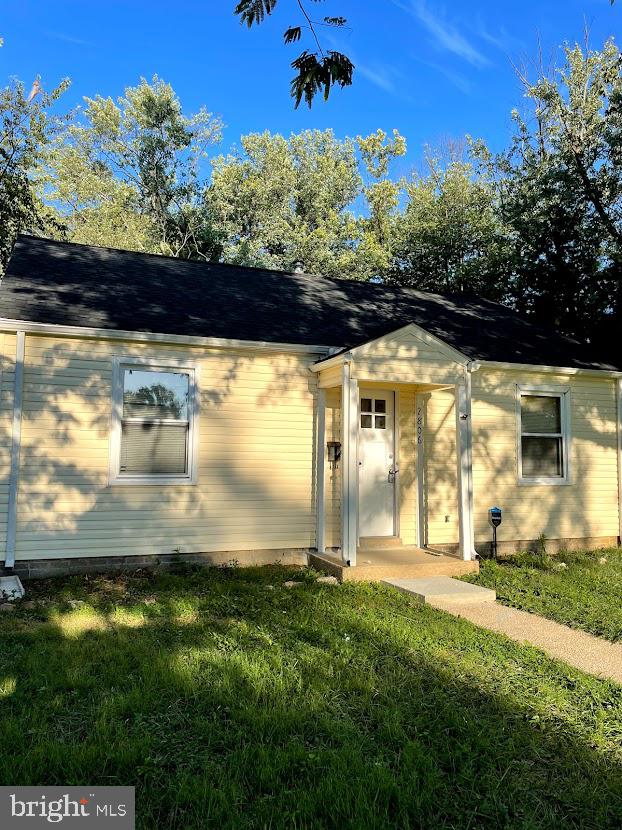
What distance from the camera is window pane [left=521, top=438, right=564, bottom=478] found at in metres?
9.56

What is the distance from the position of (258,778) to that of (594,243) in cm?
1773

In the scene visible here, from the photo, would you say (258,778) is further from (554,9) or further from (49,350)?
(554,9)

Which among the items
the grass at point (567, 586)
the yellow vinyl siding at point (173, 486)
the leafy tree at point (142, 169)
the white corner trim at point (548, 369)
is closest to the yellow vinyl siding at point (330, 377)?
the yellow vinyl siding at point (173, 486)

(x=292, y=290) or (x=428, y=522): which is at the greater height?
(x=292, y=290)

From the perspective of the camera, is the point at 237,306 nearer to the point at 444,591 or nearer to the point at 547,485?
the point at 444,591

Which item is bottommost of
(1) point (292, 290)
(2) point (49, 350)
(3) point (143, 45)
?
(2) point (49, 350)

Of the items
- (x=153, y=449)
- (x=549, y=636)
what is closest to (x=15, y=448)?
(x=153, y=449)

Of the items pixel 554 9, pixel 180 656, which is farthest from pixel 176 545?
pixel 554 9

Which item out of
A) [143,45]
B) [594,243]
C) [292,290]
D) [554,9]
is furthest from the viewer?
[594,243]

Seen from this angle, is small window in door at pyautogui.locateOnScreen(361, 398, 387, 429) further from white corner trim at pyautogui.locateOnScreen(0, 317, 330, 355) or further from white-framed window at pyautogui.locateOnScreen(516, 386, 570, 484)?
white-framed window at pyautogui.locateOnScreen(516, 386, 570, 484)

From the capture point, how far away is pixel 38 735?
9.89 feet

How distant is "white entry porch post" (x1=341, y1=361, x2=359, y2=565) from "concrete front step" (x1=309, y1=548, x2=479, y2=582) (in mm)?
168

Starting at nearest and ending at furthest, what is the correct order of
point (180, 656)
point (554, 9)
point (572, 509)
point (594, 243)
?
point (180, 656), point (554, 9), point (572, 509), point (594, 243)

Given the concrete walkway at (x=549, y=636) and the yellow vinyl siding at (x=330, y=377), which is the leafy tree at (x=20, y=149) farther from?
the concrete walkway at (x=549, y=636)
